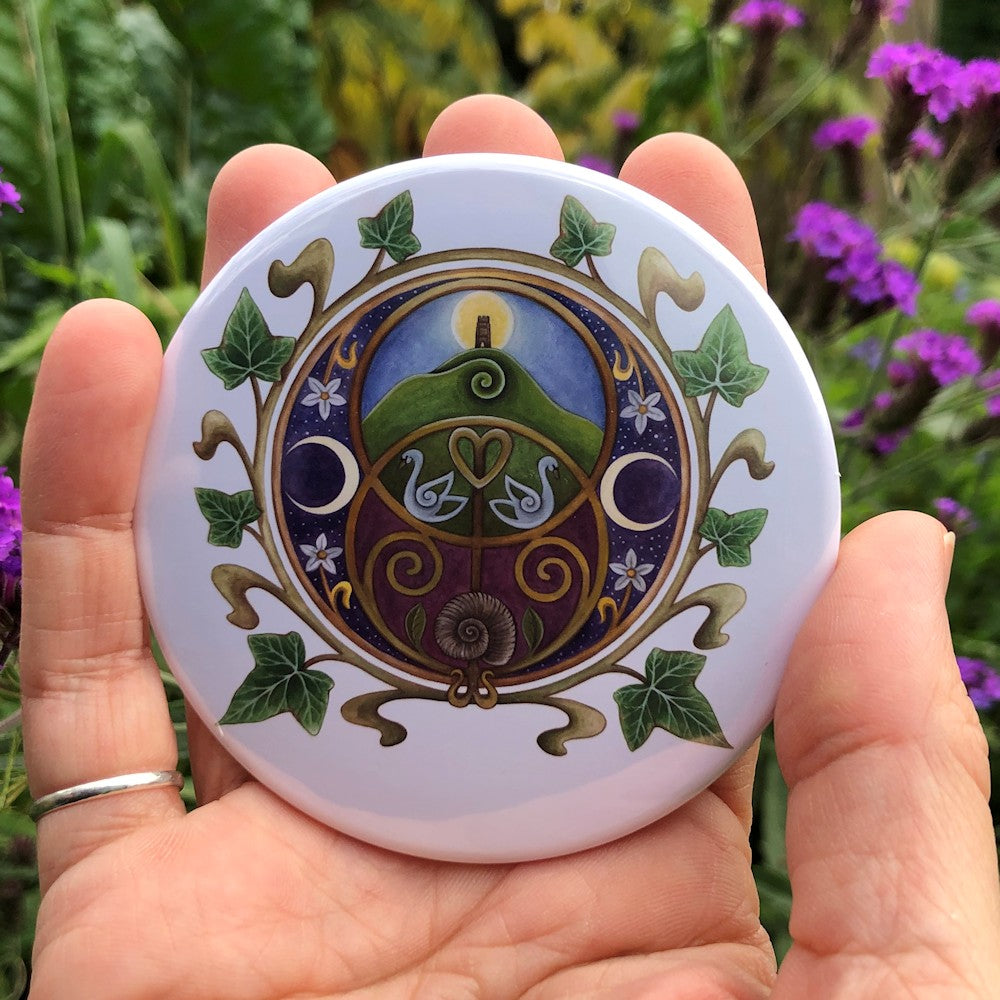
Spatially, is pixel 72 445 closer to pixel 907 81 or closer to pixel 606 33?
pixel 907 81

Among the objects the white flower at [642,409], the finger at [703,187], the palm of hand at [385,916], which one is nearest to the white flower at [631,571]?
the white flower at [642,409]

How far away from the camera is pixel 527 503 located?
0.72 meters

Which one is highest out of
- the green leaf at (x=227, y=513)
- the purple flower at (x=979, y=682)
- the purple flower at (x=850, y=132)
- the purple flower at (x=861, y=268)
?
the purple flower at (x=850, y=132)

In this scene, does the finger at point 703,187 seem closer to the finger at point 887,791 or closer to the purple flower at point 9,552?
the finger at point 887,791

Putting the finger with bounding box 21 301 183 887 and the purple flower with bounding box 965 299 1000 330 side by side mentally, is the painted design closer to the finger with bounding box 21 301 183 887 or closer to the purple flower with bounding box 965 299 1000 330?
the finger with bounding box 21 301 183 887

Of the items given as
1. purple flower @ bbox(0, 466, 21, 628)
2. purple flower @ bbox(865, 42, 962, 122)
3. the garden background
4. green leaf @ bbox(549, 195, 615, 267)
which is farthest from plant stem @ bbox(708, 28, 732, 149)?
purple flower @ bbox(0, 466, 21, 628)

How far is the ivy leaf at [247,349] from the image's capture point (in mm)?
713

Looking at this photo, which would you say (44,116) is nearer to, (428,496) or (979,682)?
(428,496)

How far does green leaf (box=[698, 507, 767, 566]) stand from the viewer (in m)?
0.71

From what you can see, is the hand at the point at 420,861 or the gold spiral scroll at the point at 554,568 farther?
the gold spiral scroll at the point at 554,568

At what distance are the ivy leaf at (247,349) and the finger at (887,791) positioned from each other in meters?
0.46

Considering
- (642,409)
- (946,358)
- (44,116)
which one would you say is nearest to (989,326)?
(946,358)

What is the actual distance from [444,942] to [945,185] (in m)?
0.88

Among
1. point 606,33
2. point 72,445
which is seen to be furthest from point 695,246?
point 606,33
